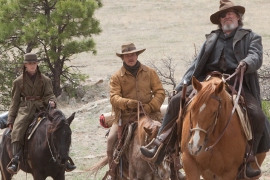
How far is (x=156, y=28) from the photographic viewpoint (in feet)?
142

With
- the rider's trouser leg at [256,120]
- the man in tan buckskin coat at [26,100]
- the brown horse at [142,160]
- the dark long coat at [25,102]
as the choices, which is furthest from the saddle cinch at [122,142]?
the rider's trouser leg at [256,120]

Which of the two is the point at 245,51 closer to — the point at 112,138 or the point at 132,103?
the point at 132,103

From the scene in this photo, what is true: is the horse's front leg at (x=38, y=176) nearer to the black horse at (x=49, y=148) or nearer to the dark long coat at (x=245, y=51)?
the black horse at (x=49, y=148)

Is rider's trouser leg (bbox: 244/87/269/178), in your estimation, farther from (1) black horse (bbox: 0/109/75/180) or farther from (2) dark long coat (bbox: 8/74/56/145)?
(2) dark long coat (bbox: 8/74/56/145)

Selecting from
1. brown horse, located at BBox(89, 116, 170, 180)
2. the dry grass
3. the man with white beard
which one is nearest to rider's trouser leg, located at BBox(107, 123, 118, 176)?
brown horse, located at BBox(89, 116, 170, 180)

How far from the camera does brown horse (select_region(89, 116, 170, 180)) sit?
383 inches

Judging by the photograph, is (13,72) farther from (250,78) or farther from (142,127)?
(250,78)

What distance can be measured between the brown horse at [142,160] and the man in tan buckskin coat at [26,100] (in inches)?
49.4

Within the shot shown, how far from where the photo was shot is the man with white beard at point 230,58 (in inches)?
336

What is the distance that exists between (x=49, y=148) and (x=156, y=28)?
33256 millimetres

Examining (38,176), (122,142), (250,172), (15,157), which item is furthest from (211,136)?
(15,157)

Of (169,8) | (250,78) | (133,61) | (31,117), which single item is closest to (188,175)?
(250,78)

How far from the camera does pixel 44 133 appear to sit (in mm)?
10641

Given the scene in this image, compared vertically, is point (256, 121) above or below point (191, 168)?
above
